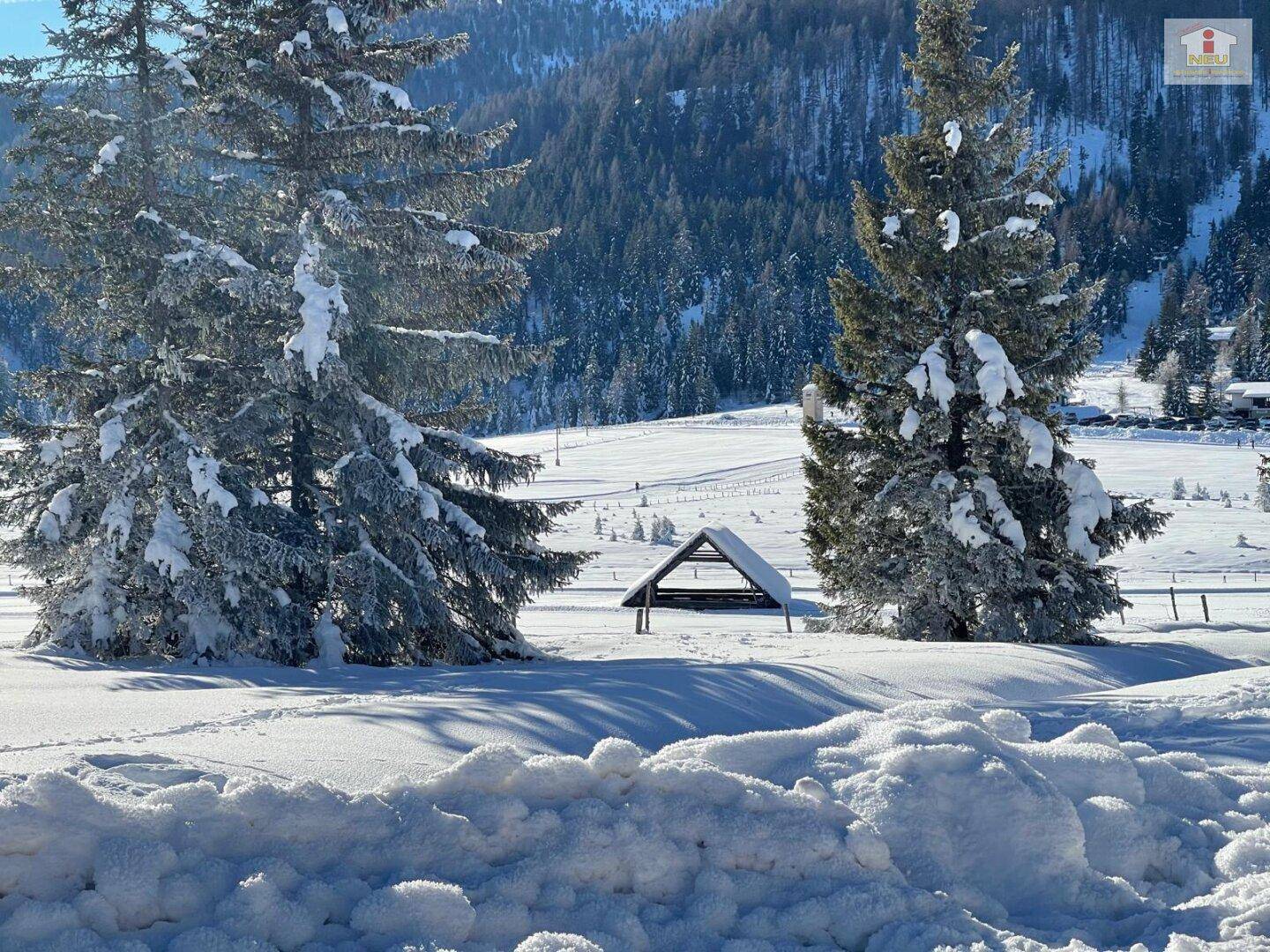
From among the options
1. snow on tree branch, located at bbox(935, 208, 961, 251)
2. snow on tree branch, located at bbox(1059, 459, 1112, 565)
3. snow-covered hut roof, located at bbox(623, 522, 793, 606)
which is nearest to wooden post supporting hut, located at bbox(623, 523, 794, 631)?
snow-covered hut roof, located at bbox(623, 522, 793, 606)

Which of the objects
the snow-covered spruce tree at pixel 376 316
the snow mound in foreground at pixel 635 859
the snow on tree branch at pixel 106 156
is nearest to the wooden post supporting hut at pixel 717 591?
the snow-covered spruce tree at pixel 376 316

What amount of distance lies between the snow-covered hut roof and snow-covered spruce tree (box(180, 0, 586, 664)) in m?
11.9

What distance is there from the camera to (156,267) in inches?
486

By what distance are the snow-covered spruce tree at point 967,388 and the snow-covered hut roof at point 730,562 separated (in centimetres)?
914

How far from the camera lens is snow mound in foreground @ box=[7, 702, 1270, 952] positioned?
3.75 metres

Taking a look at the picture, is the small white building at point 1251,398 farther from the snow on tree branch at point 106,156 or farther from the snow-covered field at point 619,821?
the snow on tree branch at point 106,156

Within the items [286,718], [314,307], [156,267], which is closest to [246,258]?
[156,267]

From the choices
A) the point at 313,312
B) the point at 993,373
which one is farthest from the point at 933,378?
the point at 313,312

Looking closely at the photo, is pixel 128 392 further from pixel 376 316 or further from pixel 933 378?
pixel 933 378

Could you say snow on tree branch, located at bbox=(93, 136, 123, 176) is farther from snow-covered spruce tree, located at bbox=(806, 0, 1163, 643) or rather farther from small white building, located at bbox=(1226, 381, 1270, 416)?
small white building, located at bbox=(1226, 381, 1270, 416)

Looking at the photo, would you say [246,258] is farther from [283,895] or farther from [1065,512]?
[1065,512]

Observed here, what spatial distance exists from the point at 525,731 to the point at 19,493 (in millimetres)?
8335

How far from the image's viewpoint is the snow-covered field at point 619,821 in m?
3.82

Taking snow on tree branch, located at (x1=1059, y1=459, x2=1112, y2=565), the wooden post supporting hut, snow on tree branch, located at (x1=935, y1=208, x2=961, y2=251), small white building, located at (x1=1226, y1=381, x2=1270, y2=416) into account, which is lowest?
the wooden post supporting hut
